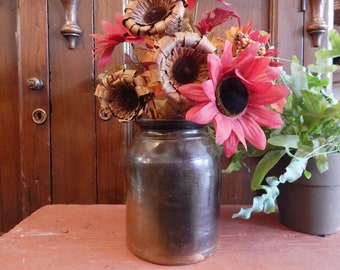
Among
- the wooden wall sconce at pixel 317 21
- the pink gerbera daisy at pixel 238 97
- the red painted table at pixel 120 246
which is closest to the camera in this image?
the pink gerbera daisy at pixel 238 97

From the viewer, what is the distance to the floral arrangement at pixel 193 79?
383 mm

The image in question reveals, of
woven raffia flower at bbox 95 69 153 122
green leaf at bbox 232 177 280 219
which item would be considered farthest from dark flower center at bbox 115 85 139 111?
green leaf at bbox 232 177 280 219

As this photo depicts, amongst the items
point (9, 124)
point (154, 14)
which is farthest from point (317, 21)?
point (9, 124)

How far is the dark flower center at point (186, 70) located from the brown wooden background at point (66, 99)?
Answer: 0.46 meters

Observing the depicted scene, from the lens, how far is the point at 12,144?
908 mm

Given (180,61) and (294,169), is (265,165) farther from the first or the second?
(180,61)

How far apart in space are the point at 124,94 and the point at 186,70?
114 mm

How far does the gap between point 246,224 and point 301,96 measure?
0.31 m

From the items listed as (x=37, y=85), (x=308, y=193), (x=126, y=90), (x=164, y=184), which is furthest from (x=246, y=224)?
(x=37, y=85)

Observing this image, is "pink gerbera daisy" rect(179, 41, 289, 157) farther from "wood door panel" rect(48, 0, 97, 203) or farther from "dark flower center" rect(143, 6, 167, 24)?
"wood door panel" rect(48, 0, 97, 203)

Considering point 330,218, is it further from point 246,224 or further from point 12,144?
point 12,144

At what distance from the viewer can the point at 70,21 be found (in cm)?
81

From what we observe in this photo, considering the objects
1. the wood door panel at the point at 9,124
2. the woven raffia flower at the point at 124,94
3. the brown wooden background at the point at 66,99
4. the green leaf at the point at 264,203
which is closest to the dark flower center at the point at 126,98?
the woven raffia flower at the point at 124,94

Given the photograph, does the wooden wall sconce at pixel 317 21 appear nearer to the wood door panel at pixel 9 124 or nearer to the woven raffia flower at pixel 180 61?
the woven raffia flower at pixel 180 61
